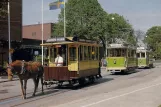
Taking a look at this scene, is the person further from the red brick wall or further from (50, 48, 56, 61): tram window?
the red brick wall

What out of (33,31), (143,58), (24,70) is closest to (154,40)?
(33,31)

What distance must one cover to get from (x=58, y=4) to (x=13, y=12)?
1272cm

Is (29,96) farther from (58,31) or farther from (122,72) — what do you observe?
(58,31)

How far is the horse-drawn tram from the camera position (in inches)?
767

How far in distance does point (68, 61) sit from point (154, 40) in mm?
108354

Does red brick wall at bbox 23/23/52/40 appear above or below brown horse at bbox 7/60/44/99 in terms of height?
above

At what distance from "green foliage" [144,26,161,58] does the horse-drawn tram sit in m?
92.2

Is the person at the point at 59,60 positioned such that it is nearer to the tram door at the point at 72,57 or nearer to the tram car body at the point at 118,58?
the tram door at the point at 72,57

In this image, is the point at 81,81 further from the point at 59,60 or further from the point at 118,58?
the point at 118,58

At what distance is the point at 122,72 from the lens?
1394 inches

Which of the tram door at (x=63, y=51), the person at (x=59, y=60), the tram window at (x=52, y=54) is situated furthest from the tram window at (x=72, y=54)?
the tram window at (x=52, y=54)

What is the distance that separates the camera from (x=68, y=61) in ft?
65.0

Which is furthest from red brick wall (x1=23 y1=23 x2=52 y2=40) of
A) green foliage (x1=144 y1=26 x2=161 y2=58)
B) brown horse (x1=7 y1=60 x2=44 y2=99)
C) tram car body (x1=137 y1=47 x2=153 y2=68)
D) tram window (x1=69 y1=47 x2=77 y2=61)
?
brown horse (x1=7 y1=60 x2=44 y2=99)

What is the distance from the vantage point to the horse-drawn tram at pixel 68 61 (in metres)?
19.5
